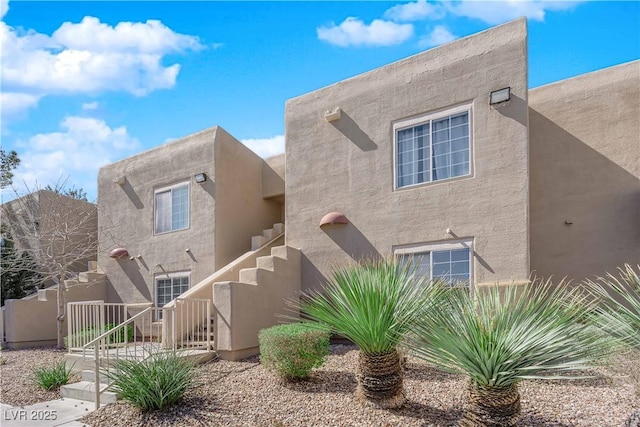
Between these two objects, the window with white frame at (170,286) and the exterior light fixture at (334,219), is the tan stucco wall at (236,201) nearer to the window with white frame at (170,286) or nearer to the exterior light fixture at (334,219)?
the window with white frame at (170,286)

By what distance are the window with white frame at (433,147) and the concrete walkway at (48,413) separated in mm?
8050

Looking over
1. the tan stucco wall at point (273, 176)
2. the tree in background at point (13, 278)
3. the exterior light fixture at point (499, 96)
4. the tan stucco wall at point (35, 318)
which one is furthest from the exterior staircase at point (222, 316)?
the tree in background at point (13, 278)

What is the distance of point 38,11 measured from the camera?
10.3 metres

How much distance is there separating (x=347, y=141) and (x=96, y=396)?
26.4 feet

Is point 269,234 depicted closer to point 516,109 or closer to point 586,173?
point 516,109

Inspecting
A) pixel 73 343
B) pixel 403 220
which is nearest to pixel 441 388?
pixel 403 220

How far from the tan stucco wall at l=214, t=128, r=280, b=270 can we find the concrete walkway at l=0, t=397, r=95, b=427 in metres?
5.92

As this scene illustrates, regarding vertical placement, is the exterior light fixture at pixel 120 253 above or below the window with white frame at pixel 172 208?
below

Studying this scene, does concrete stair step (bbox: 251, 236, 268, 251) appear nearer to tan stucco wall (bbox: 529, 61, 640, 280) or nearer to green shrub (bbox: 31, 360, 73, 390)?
green shrub (bbox: 31, 360, 73, 390)

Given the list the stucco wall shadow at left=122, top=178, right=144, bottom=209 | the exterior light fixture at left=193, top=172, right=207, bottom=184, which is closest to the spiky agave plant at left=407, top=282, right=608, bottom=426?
the exterior light fixture at left=193, top=172, right=207, bottom=184

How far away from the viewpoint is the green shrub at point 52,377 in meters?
8.95

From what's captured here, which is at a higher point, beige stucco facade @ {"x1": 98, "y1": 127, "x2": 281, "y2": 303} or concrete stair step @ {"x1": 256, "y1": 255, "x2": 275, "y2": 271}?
beige stucco facade @ {"x1": 98, "y1": 127, "x2": 281, "y2": 303}

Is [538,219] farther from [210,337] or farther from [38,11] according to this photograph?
[38,11]

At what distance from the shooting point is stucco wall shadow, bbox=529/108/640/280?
31.2ft
